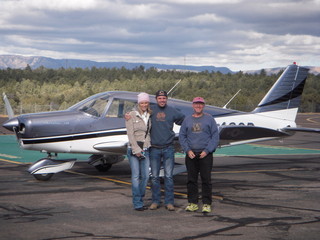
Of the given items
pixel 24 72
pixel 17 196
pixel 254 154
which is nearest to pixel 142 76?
pixel 24 72

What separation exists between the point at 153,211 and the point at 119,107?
4.00 m

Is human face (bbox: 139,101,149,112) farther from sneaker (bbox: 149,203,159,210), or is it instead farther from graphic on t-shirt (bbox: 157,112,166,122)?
sneaker (bbox: 149,203,159,210)

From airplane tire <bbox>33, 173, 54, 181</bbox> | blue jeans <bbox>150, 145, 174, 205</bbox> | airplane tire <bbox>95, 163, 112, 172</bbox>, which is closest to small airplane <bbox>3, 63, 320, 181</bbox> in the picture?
airplane tire <bbox>33, 173, 54, 181</bbox>

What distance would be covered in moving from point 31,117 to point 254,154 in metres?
9.04

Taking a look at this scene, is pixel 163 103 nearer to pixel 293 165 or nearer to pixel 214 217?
pixel 214 217

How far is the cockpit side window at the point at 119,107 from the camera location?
11055 millimetres

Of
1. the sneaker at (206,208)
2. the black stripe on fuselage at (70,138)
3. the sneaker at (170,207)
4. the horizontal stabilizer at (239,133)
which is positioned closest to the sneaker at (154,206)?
the sneaker at (170,207)

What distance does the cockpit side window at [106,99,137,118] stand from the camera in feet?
36.3

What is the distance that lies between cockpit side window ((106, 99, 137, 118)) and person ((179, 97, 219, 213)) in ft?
11.8

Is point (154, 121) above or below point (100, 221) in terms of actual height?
above

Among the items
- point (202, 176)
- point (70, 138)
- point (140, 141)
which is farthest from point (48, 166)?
point (202, 176)

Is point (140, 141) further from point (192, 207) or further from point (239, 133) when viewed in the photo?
point (239, 133)

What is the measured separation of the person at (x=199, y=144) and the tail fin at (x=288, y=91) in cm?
639

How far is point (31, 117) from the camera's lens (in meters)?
10.6
